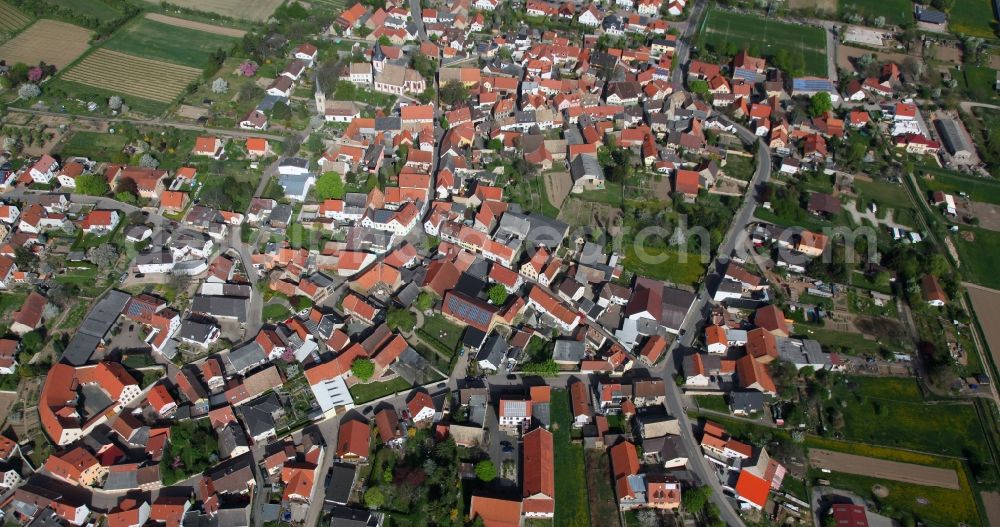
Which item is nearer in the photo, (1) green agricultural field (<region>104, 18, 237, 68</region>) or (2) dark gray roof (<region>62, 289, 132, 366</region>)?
(2) dark gray roof (<region>62, 289, 132, 366</region>)

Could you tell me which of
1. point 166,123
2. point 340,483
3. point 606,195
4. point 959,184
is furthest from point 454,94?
point 959,184

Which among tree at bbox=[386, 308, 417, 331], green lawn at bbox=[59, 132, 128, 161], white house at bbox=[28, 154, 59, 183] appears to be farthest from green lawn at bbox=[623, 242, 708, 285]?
white house at bbox=[28, 154, 59, 183]

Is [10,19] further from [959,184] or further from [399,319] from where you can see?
[959,184]

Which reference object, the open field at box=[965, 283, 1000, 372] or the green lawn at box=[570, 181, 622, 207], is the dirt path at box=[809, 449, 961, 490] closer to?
the open field at box=[965, 283, 1000, 372]

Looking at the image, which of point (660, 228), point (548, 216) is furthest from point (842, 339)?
point (548, 216)

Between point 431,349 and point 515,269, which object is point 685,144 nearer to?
point 515,269

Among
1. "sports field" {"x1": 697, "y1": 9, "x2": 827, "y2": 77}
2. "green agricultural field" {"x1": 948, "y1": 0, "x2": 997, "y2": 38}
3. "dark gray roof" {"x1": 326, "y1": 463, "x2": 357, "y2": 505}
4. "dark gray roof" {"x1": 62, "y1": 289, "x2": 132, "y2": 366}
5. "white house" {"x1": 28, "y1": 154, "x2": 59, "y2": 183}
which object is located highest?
"green agricultural field" {"x1": 948, "y1": 0, "x2": 997, "y2": 38}
